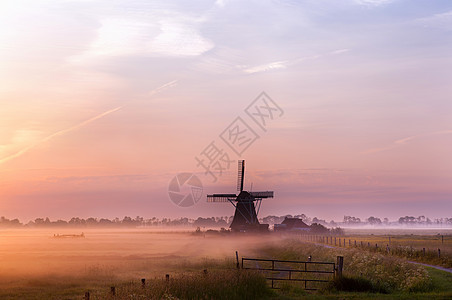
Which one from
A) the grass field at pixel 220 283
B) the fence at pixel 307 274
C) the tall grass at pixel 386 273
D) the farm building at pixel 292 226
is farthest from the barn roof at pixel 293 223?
the tall grass at pixel 386 273

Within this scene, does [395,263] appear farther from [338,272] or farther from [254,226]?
[254,226]

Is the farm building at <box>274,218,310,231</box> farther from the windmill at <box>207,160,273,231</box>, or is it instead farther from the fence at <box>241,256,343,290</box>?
the fence at <box>241,256,343,290</box>

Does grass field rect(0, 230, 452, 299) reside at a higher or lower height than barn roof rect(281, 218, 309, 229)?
lower

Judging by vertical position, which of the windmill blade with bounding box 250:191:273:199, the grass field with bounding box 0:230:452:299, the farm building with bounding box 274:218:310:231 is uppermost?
the windmill blade with bounding box 250:191:273:199

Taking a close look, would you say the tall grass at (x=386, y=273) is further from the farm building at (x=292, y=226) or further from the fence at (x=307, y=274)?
the farm building at (x=292, y=226)

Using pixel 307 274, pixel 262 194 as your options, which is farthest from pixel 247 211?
pixel 307 274

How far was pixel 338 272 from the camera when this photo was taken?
32.4 meters

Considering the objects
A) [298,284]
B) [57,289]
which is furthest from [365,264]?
[57,289]

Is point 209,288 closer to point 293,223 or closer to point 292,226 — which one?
point 292,226

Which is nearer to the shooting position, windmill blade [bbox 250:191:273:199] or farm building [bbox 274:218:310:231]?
windmill blade [bbox 250:191:273:199]

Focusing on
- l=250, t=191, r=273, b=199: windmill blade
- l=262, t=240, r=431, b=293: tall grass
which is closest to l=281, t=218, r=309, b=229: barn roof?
l=250, t=191, r=273, b=199: windmill blade

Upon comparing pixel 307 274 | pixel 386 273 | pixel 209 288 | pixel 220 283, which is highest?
pixel 386 273

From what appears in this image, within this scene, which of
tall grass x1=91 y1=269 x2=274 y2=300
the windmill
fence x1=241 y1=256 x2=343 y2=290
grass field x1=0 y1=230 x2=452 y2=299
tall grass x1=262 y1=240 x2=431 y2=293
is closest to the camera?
tall grass x1=91 y1=269 x2=274 y2=300

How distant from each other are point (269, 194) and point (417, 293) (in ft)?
251
